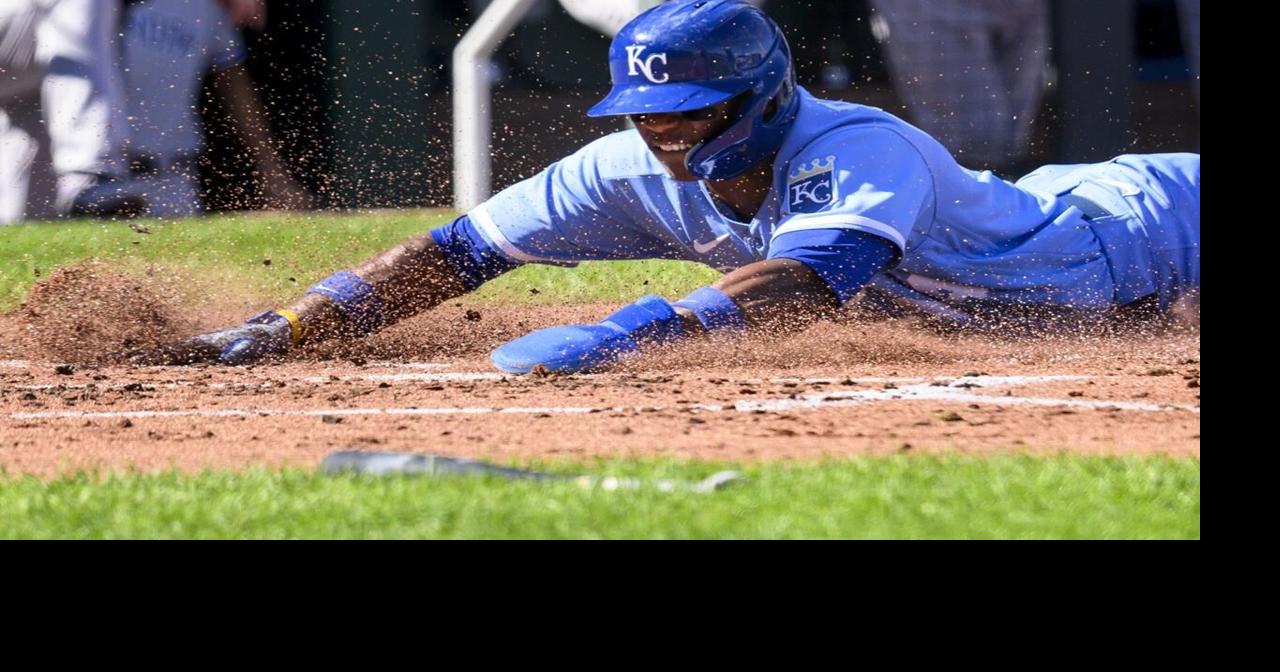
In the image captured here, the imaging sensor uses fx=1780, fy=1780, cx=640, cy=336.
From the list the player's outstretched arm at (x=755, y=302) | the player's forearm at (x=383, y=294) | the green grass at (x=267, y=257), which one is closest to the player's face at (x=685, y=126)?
the player's outstretched arm at (x=755, y=302)

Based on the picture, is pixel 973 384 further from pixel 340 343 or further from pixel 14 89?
pixel 14 89

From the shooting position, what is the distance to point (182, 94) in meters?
12.6

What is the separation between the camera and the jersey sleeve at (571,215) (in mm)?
6956

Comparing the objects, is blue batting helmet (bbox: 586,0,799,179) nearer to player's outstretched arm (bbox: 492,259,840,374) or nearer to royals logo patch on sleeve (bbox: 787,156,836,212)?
royals logo patch on sleeve (bbox: 787,156,836,212)

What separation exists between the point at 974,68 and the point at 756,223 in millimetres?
6752

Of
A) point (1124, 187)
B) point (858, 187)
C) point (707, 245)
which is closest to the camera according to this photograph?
point (858, 187)

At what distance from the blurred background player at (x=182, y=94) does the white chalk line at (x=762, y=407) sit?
688 centimetres

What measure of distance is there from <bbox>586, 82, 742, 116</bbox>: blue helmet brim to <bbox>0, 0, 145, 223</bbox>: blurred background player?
21.8 feet

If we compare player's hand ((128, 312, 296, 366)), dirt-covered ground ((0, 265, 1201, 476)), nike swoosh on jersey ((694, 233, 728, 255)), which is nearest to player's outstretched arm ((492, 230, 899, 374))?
dirt-covered ground ((0, 265, 1201, 476))

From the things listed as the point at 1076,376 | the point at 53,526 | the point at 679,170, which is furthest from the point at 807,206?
the point at 53,526

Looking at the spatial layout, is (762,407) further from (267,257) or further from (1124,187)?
(267,257)

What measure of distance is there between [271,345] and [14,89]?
6.38 metres

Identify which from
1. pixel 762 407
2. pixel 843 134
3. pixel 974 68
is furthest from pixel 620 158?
pixel 974 68

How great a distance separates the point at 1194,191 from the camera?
7312mm
